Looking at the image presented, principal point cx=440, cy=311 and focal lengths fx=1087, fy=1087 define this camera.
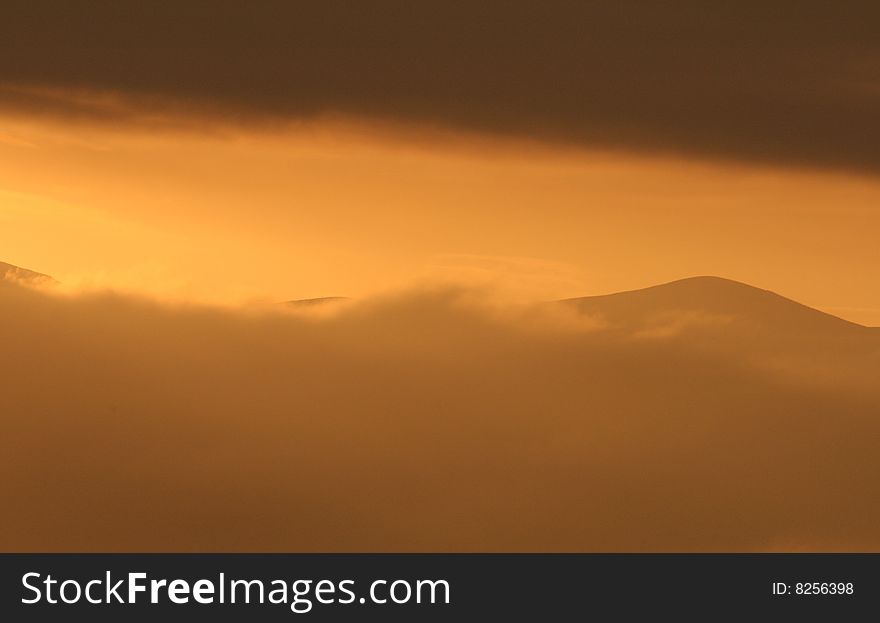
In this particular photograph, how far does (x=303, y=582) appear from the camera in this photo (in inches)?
298

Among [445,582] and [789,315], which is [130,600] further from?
[789,315]

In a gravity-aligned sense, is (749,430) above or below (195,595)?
above

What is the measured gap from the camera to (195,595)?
733 cm

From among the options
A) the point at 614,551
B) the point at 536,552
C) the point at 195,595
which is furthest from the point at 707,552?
the point at 195,595

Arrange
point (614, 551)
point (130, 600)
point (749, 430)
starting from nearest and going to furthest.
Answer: point (130, 600), point (614, 551), point (749, 430)

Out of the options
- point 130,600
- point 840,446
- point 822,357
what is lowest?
point 130,600

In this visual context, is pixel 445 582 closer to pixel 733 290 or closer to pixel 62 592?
pixel 62 592

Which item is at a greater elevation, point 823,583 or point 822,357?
point 822,357

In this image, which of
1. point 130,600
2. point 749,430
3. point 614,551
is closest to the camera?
point 130,600

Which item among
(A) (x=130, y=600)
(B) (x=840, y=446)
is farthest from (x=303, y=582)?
(B) (x=840, y=446)

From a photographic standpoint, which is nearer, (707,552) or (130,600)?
(130,600)

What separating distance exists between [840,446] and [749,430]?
702 millimetres

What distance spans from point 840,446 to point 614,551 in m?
2.03

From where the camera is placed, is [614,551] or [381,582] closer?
[381,582]
